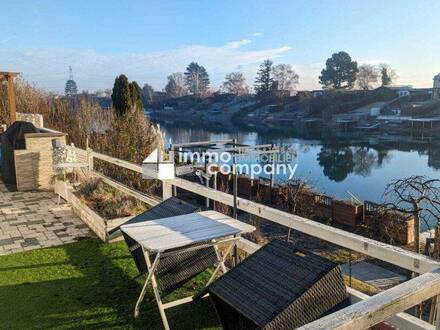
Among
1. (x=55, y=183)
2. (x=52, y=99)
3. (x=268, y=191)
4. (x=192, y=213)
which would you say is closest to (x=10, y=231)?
(x=55, y=183)

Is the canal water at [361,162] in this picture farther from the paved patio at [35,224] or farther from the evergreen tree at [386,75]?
the evergreen tree at [386,75]

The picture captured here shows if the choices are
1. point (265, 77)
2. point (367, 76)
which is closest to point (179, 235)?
point (367, 76)

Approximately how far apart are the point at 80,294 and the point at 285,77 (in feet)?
327

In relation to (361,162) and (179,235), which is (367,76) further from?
(179,235)

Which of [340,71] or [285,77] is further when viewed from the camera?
[285,77]

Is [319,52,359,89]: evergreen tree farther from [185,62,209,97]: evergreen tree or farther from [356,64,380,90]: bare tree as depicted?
[185,62,209,97]: evergreen tree

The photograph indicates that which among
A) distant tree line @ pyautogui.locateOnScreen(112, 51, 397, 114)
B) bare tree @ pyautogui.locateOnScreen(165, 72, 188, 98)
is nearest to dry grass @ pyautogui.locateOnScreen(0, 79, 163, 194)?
distant tree line @ pyautogui.locateOnScreen(112, 51, 397, 114)

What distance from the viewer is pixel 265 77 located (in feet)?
308

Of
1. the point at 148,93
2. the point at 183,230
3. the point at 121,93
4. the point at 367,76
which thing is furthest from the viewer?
the point at 148,93

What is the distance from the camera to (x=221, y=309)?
2223 millimetres

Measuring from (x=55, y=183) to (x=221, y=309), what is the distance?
18.9ft

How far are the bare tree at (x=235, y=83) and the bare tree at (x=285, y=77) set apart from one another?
541 inches

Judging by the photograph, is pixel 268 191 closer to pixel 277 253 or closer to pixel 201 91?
pixel 277 253

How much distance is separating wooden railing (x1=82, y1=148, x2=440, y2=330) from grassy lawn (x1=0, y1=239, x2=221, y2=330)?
842 mm
